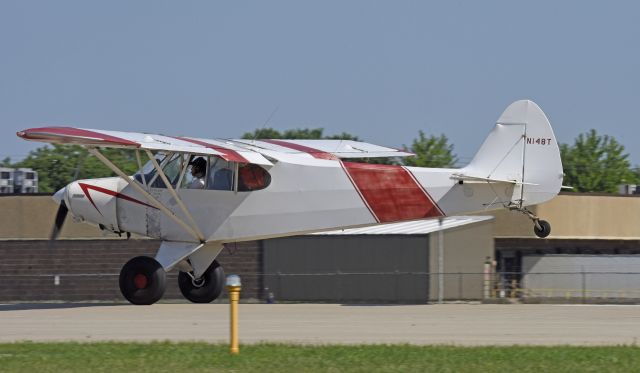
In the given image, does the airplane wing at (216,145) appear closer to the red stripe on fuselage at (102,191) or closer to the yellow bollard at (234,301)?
the red stripe on fuselage at (102,191)

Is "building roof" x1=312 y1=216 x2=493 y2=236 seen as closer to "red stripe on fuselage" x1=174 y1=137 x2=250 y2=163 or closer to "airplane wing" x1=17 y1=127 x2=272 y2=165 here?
"airplane wing" x1=17 y1=127 x2=272 y2=165

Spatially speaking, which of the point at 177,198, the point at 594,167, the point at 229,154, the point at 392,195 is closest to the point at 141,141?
the point at 177,198

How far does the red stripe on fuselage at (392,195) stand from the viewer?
64.7ft

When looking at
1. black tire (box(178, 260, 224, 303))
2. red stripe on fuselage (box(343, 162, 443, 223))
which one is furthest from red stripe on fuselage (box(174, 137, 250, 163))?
black tire (box(178, 260, 224, 303))

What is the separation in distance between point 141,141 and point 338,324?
5.04m

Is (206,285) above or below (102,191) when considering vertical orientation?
below

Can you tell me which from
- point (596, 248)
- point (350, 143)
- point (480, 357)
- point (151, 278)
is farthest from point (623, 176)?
point (480, 357)

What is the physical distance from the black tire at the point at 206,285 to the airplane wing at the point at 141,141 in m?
2.24

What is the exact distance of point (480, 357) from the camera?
12.2 m

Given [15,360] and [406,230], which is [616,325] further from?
[406,230]

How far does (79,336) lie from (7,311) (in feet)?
16.9

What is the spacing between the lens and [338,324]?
16.5m

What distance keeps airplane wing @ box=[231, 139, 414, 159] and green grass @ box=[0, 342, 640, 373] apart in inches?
331

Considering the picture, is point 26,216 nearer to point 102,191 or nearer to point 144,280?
point 102,191
